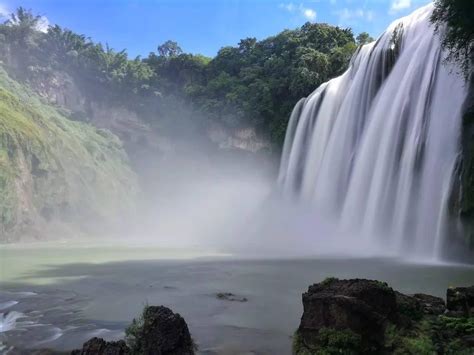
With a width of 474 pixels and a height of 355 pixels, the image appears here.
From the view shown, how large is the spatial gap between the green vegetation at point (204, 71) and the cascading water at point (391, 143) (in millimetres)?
10684

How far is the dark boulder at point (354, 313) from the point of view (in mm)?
5176

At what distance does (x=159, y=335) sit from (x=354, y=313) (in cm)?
213

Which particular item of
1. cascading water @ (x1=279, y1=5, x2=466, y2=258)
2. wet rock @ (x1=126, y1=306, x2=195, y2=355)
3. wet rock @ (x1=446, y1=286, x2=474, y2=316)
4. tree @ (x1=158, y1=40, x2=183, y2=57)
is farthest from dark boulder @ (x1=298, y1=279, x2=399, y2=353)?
tree @ (x1=158, y1=40, x2=183, y2=57)

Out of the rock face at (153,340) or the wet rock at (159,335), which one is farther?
the wet rock at (159,335)

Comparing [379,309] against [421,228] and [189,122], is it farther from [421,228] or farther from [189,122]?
[189,122]

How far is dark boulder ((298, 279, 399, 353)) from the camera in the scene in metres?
5.18

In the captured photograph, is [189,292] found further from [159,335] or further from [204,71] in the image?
[204,71]

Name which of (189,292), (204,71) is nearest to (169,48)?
(204,71)

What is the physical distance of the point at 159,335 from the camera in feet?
16.8

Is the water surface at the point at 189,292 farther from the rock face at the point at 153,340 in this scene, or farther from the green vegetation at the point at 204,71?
the green vegetation at the point at 204,71

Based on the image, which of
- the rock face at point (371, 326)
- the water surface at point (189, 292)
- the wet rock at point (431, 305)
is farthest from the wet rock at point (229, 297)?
the rock face at point (371, 326)

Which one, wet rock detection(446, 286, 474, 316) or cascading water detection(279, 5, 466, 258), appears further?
cascading water detection(279, 5, 466, 258)

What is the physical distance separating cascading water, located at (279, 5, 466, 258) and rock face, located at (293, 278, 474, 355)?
1085 cm

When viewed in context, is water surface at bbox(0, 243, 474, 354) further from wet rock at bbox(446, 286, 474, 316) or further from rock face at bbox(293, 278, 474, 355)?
wet rock at bbox(446, 286, 474, 316)
